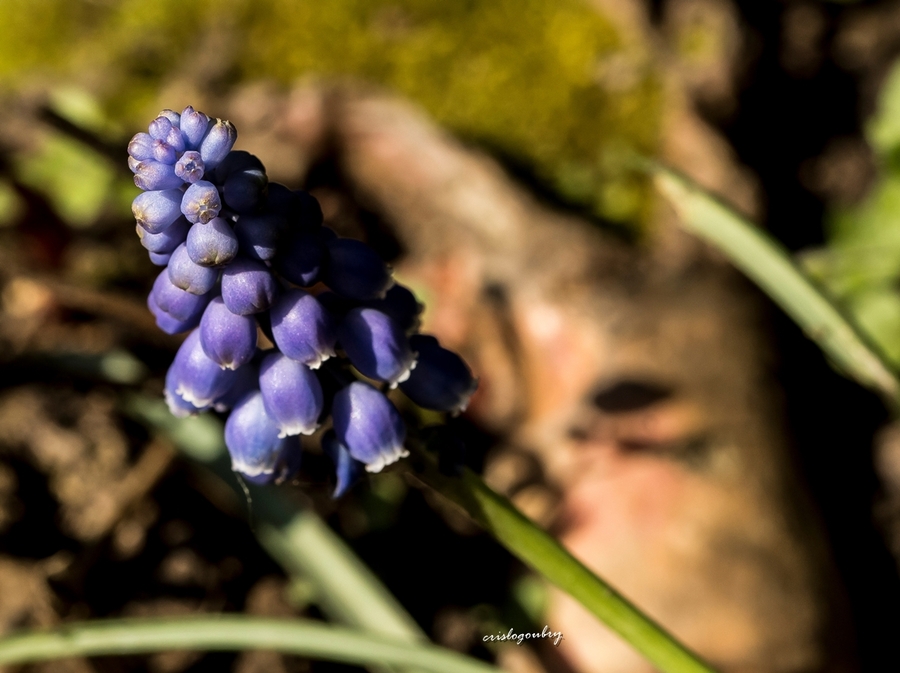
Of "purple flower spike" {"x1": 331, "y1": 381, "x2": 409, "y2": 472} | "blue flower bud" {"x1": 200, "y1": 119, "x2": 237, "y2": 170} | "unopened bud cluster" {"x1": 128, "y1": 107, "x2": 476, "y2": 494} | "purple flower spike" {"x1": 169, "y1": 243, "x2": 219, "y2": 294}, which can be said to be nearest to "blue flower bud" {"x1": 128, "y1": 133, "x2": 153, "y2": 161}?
"unopened bud cluster" {"x1": 128, "y1": 107, "x2": 476, "y2": 494}

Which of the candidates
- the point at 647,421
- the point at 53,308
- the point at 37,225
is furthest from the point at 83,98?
the point at 647,421

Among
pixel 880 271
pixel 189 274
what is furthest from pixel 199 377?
pixel 880 271

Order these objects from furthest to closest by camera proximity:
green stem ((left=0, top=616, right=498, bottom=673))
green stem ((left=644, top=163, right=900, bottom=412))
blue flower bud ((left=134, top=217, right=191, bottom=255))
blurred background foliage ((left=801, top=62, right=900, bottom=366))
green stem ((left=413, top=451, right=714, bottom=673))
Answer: blurred background foliage ((left=801, top=62, right=900, bottom=366)), green stem ((left=644, top=163, right=900, bottom=412)), green stem ((left=0, top=616, right=498, bottom=673)), green stem ((left=413, top=451, right=714, bottom=673)), blue flower bud ((left=134, top=217, right=191, bottom=255))

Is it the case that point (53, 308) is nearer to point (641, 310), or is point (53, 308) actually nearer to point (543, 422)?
point (543, 422)

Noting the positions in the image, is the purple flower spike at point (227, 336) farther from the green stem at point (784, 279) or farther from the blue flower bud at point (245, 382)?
the green stem at point (784, 279)

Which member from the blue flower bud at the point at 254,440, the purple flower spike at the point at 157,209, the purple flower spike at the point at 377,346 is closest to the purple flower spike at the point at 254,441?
the blue flower bud at the point at 254,440

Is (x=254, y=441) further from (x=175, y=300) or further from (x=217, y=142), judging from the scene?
(x=217, y=142)

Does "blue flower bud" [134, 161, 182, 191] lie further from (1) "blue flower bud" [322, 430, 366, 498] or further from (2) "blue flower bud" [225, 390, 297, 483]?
(1) "blue flower bud" [322, 430, 366, 498]
